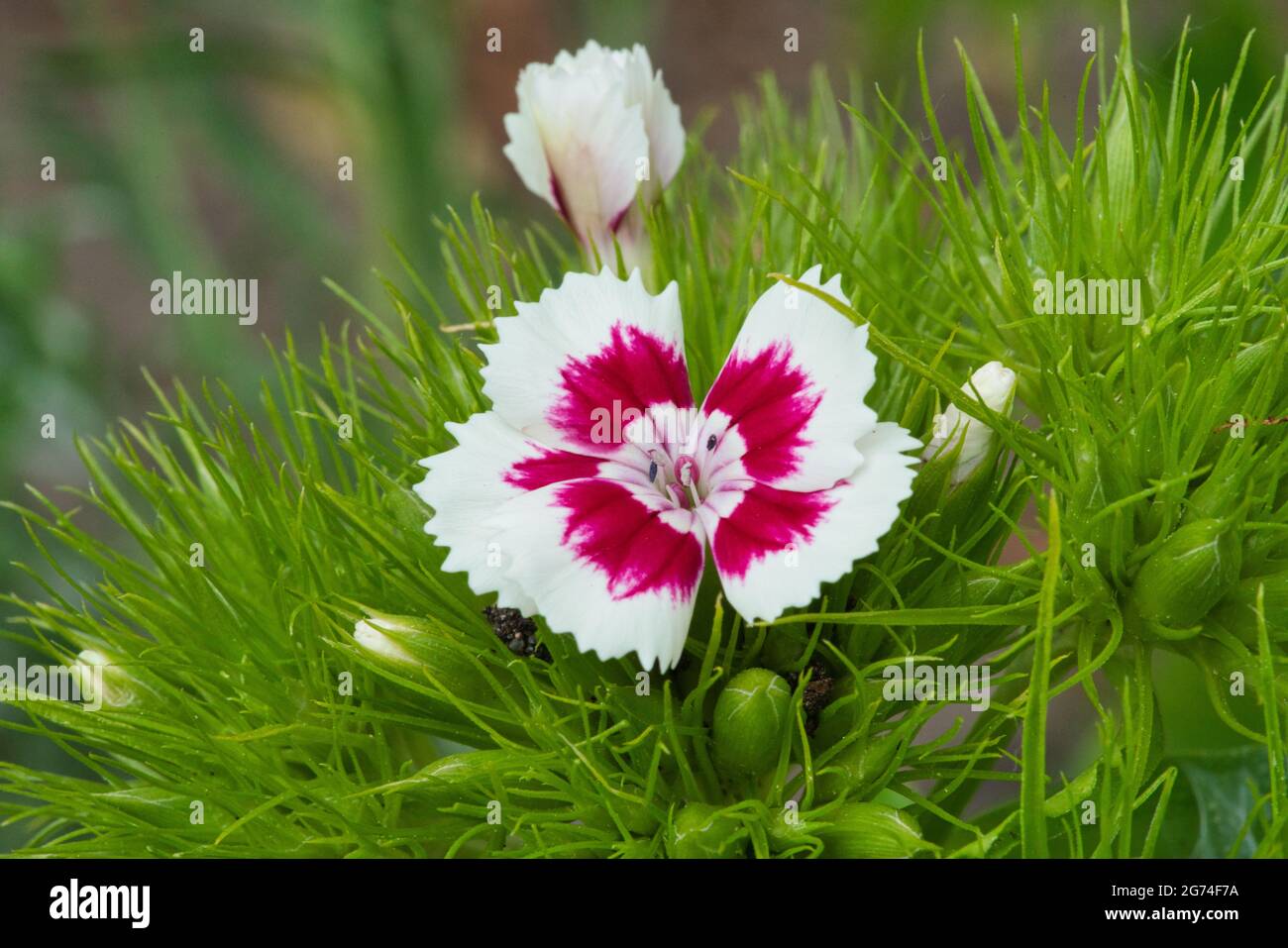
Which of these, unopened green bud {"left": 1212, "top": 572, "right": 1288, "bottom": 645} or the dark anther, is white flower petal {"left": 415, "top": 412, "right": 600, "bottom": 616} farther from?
unopened green bud {"left": 1212, "top": 572, "right": 1288, "bottom": 645}

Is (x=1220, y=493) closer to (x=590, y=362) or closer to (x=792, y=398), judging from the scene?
(x=792, y=398)


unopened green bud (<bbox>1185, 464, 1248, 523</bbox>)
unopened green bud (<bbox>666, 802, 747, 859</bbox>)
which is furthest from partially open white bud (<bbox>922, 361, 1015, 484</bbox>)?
unopened green bud (<bbox>666, 802, 747, 859</bbox>)

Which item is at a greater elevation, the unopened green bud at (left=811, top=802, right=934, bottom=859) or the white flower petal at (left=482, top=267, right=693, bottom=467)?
the white flower petal at (left=482, top=267, right=693, bottom=467)

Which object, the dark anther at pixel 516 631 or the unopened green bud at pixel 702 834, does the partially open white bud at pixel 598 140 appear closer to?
the dark anther at pixel 516 631

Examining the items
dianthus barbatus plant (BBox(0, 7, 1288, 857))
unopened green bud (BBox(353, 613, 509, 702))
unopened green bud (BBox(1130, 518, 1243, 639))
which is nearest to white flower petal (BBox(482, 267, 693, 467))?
dianthus barbatus plant (BBox(0, 7, 1288, 857))

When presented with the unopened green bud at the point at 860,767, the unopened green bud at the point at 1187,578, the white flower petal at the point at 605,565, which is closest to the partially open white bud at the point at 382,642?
the white flower petal at the point at 605,565

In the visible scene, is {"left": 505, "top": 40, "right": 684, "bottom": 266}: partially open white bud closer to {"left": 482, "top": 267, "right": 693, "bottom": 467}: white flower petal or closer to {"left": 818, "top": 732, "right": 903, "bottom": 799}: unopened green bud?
{"left": 482, "top": 267, "right": 693, "bottom": 467}: white flower petal

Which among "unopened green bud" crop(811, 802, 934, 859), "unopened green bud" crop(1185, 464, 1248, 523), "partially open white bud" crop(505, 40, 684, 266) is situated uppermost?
"partially open white bud" crop(505, 40, 684, 266)

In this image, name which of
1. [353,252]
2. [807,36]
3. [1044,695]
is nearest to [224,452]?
[1044,695]

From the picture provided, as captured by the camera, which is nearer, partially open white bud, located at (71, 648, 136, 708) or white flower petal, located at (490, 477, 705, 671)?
white flower petal, located at (490, 477, 705, 671)
